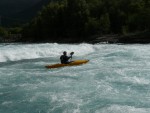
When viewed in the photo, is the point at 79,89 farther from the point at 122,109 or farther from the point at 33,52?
the point at 33,52

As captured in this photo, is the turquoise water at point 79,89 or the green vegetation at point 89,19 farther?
the green vegetation at point 89,19

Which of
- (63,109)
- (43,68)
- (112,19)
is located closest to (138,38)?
(112,19)

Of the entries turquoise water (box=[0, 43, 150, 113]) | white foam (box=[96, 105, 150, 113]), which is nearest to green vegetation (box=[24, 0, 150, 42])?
turquoise water (box=[0, 43, 150, 113])

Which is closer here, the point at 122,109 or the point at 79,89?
the point at 122,109

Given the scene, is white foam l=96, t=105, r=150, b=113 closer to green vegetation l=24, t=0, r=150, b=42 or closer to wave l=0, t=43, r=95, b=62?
wave l=0, t=43, r=95, b=62

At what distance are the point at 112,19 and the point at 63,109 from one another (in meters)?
65.6

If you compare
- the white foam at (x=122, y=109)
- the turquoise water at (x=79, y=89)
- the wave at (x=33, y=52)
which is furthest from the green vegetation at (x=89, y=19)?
the white foam at (x=122, y=109)

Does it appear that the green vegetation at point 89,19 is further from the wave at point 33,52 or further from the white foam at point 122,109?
the white foam at point 122,109

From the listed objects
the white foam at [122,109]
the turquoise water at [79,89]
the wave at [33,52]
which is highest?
the wave at [33,52]

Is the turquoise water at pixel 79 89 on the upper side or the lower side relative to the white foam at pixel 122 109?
upper

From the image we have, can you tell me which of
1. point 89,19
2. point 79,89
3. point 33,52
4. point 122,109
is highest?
point 89,19

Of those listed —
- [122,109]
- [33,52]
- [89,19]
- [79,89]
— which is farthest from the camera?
[89,19]

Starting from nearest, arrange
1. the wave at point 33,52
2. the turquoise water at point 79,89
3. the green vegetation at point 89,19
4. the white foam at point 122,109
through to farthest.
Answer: the white foam at point 122,109, the turquoise water at point 79,89, the wave at point 33,52, the green vegetation at point 89,19

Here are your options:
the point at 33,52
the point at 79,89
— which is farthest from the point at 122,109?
the point at 33,52
